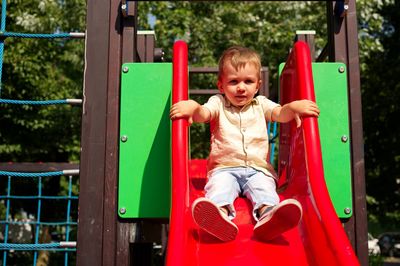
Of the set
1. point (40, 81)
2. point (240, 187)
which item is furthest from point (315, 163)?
point (40, 81)

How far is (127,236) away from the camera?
2.77 metres

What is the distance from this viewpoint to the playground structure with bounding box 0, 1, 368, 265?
2652 mm

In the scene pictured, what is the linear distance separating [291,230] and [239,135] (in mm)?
635

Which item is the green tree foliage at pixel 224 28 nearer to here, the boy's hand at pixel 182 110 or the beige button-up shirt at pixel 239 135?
the beige button-up shirt at pixel 239 135

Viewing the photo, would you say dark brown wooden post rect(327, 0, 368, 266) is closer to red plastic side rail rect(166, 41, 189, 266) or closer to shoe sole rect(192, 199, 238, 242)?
shoe sole rect(192, 199, 238, 242)

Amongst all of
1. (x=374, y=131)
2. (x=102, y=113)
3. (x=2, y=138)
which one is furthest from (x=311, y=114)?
(x=374, y=131)

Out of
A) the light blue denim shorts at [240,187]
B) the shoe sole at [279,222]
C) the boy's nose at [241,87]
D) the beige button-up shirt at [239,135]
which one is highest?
the boy's nose at [241,87]

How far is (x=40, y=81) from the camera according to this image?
10820 mm

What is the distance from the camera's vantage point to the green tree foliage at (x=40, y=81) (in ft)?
32.0

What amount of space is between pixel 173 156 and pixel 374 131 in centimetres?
1556

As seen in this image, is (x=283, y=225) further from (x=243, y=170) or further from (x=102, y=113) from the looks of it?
(x=102, y=113)

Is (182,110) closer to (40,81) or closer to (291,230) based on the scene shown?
(291,230)

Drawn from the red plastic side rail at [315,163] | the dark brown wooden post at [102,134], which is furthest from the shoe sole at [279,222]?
the dark brown wooden post at [102,134]

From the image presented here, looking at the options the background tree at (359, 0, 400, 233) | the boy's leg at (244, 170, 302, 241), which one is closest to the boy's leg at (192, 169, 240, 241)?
the boy's leg at (244, 170, 302, 241)
